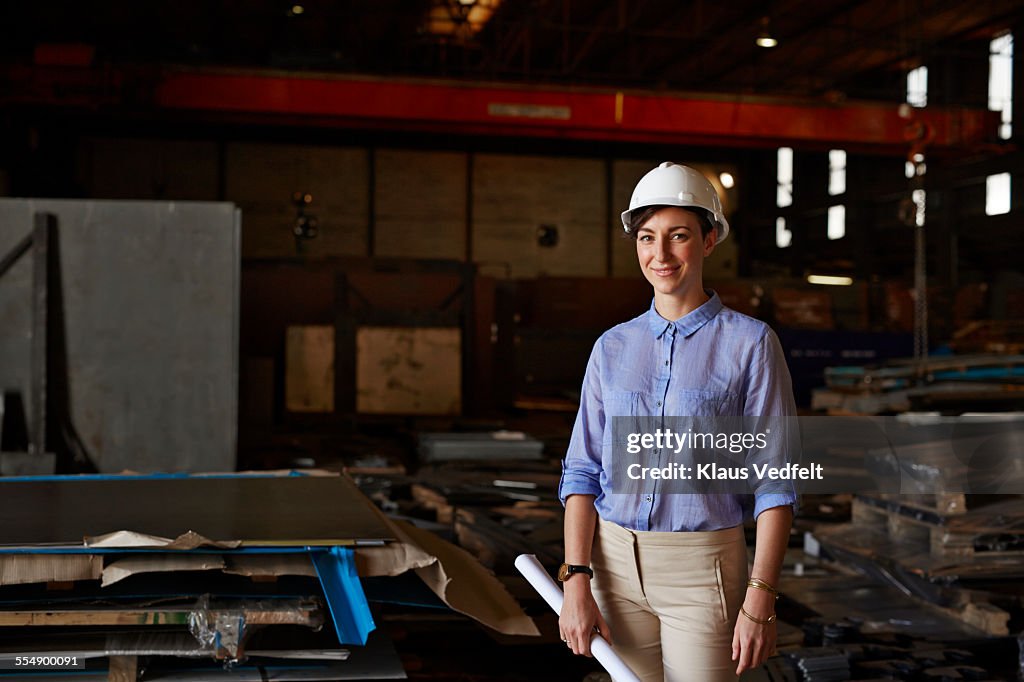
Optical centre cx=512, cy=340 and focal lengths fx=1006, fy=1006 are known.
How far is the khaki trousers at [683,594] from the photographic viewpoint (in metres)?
1.75

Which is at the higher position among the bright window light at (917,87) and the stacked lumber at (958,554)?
the bright window light at (917,87)

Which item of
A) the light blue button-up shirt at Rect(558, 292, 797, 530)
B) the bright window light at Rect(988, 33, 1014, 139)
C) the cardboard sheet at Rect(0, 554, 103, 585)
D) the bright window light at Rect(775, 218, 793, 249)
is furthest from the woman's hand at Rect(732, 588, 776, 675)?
the bright window light at Rect(775, 218, 793, 249)

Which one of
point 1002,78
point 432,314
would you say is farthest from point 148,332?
point 1002,78

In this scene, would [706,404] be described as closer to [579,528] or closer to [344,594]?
[579,528]

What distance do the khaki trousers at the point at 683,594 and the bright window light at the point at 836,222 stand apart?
59.5ft

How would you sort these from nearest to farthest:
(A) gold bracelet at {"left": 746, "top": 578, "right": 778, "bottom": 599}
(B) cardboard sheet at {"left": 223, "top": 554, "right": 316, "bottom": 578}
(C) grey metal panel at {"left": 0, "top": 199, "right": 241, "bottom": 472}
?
(A) gold bracelet at {"left": 746, "top": 578, "right": 778, "bottom": 599}, (B) cardboard sheet at {"left": 223, "top": 554, "right": 316, "bottom": 578}, (C) grey metal panel at {"left": 0, "top": 199, "right": 241, "bottom": 472}

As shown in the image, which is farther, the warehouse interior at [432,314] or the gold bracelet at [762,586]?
the warehouse interior at [432,314]

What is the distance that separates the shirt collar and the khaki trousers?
0.36 meters

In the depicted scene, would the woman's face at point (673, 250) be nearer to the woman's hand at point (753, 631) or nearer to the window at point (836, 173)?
the woman's hand at point (753, 631)

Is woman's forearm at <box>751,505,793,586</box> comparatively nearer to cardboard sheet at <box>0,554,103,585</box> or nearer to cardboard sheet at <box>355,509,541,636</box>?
cardboard sheet at <box>355,509,541,636</box>

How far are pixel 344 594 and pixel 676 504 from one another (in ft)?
3.59

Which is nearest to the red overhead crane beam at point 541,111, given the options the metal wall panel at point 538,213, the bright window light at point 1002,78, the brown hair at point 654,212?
the bright window light at point 1002,78

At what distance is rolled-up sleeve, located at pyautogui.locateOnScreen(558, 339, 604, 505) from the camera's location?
187 centimetres

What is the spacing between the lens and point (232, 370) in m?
5.16
